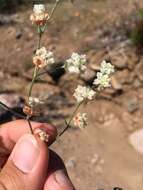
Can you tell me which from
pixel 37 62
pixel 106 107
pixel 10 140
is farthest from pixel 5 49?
pixel 37 62

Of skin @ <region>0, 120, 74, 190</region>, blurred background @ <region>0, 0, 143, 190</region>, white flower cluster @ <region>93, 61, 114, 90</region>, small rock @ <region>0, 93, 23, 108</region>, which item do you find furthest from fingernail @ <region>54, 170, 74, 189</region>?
small rock @ <region>0, 93, 23, 108</region>

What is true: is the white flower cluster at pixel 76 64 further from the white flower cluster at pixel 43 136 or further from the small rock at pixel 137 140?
the small rock at pixel 137 140

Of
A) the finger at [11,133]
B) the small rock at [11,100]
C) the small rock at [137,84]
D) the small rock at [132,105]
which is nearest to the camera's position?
the finger at [11,133]

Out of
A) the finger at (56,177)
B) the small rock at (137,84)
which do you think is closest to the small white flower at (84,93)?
the finger at (56,177)

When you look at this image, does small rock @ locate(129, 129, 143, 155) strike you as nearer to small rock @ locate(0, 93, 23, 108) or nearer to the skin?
small rock @ locate(0, 93, 23, 108)

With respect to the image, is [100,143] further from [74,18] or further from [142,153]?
[74,18]
